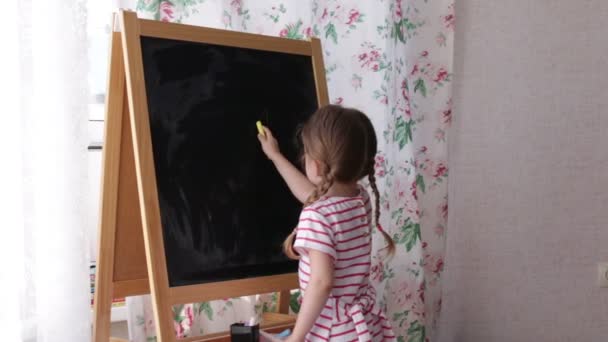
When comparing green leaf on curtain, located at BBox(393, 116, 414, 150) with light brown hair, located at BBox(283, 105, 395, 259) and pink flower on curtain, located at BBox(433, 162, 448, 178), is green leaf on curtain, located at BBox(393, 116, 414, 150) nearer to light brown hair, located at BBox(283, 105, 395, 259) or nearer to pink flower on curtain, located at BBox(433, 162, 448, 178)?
pink flower on curtain, located at BBox(433, 162, 448, 178)

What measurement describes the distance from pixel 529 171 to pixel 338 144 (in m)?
1.39

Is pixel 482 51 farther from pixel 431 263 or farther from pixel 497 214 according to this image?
pixel 431 263

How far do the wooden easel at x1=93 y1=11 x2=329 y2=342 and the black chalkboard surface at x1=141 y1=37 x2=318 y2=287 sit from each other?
0.03 meters

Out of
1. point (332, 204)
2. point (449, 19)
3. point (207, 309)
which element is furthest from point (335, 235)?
point (449, 19)

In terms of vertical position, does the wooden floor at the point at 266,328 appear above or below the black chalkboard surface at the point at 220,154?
below

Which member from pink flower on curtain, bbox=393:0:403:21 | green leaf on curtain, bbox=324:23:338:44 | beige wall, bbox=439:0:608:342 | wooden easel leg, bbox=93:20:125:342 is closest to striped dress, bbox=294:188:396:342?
wooden easel leg, bbox=93:20:125:342

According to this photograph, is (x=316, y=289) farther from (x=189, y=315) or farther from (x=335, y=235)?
(x=189, y=315)

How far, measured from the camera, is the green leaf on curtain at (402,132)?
258cm

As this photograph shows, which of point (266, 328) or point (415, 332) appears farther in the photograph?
point (415, 332)

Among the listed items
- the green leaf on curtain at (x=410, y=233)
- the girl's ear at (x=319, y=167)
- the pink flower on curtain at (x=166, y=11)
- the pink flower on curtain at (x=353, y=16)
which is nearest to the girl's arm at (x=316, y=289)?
the girl's ear at (x=319, y=167)

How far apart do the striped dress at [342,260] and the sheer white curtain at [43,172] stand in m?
0.64

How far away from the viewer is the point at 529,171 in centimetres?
279

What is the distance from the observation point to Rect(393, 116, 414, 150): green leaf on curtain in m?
2.58

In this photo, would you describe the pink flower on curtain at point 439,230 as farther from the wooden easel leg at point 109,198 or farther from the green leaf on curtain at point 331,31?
the wooden easel leg at point 109,198
